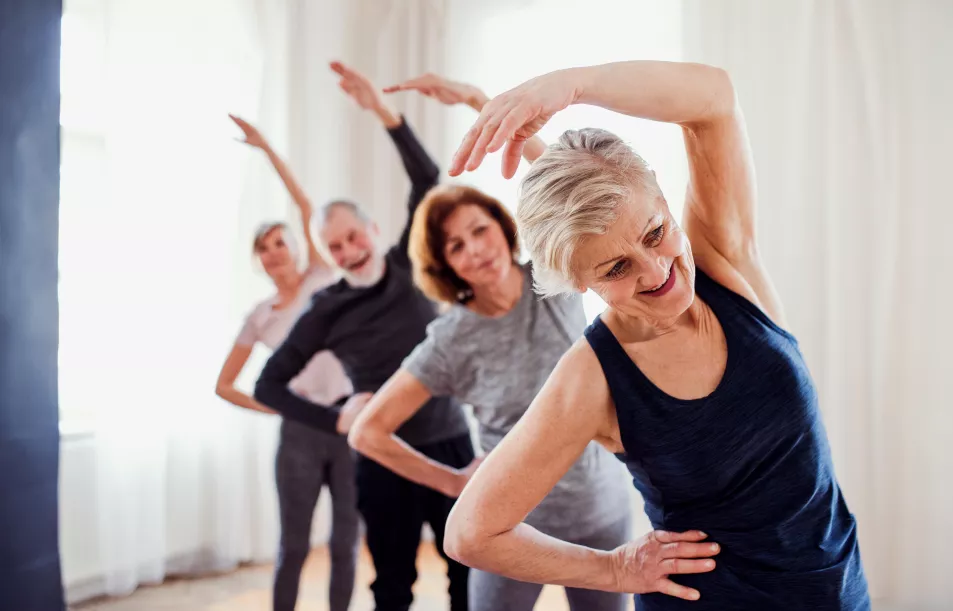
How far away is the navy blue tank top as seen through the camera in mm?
1039

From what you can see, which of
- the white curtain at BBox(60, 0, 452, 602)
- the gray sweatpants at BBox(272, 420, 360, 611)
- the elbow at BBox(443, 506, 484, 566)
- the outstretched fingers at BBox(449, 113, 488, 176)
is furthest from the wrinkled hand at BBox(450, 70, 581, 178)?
the white curtain at BBox(60, 0, 452, 602)

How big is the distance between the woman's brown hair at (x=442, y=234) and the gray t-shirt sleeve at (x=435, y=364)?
0.14 m

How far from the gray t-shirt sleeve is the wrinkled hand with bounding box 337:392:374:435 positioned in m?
0.77

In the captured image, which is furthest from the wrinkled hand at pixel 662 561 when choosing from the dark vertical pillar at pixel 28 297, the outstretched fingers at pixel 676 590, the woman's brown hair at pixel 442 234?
the dark vertical pillar at pixel 28 297

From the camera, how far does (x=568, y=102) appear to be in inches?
39.6

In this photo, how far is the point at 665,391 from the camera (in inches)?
Answer: 41.4

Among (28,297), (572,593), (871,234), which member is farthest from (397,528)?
(871,234)

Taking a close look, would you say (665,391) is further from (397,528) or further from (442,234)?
(397,528)

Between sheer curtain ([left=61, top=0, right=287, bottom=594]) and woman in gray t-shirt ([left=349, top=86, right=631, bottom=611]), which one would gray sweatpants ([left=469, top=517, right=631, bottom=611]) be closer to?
woman in gray t-shirt ([left=349, top=86, right=631, bottom=611])

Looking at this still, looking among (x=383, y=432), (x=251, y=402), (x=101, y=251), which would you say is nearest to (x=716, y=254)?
(x=383, y=432)

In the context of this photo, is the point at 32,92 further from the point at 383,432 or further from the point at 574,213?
the point at 574,213

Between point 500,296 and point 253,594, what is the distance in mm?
2288

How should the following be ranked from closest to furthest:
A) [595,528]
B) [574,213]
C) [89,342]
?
[574,213] < [595,528] < [89,342]

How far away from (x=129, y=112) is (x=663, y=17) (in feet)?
7.88
